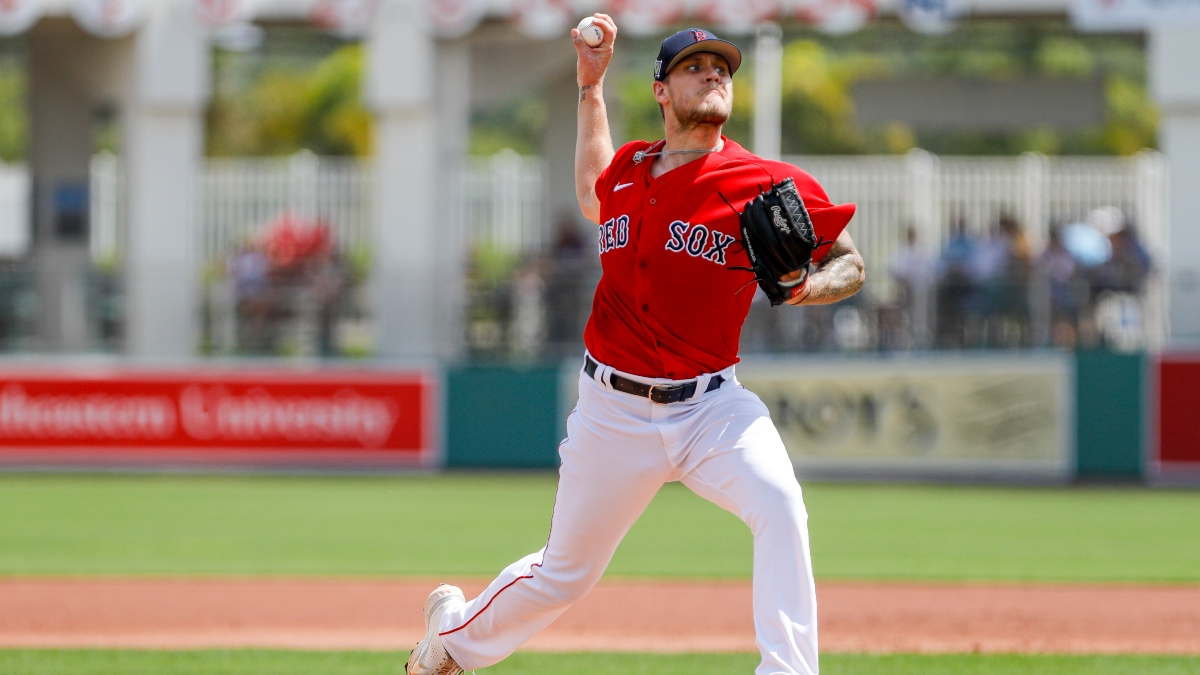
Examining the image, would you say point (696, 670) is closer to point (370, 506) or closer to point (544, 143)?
point (370, 506)

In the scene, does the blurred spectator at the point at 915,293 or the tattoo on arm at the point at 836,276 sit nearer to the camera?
the tattoo on arm at the point at 836,276

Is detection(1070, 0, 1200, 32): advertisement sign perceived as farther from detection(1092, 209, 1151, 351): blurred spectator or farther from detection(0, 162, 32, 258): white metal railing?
detection(0, 162, 32, 258): white metal railing

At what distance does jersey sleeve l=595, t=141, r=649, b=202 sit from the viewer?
15.7ft

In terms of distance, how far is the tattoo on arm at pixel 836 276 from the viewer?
14.4ft

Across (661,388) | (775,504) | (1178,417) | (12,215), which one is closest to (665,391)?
(661,388)

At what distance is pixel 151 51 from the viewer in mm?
16609

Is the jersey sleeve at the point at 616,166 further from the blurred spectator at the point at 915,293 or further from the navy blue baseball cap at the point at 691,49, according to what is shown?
the blurred spectator at the point at 915,293

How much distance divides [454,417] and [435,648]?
10.3 meters

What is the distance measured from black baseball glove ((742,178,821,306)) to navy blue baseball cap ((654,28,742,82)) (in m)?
0.47

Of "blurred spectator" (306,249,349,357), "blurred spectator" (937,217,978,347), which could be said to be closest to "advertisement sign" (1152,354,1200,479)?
"blurred spectator" (937,217,978,347)

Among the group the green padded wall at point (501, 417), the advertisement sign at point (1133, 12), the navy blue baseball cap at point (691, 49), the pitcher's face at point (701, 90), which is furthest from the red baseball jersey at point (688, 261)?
the advertisement sign at point (1133, 12)

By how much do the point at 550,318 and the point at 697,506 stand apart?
10.0ft

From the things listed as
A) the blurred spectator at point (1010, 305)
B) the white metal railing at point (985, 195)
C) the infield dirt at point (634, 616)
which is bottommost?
the infield dirt at point (634, 616)

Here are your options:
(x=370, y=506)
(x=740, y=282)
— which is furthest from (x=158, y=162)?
(x=740, y=282)
